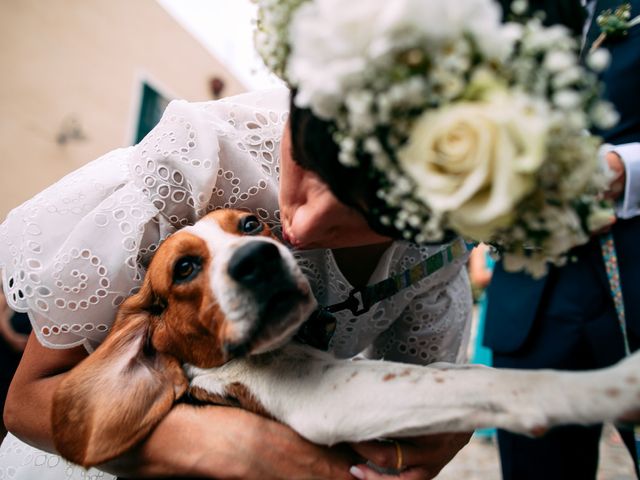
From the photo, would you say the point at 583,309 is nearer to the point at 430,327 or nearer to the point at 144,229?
the point at 430,327

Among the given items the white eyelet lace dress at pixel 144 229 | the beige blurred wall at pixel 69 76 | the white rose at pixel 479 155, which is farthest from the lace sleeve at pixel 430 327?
the beige blurred wall at pixel 69 76

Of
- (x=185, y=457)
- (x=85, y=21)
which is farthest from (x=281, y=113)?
(x=85, y=21)

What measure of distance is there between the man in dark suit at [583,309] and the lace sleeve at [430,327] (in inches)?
7.3

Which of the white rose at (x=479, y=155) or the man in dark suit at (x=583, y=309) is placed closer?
the white rose at (x=479, y=155)

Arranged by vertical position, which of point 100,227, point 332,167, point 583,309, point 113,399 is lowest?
point 583,309

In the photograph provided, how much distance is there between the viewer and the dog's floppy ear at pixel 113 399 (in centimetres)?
98

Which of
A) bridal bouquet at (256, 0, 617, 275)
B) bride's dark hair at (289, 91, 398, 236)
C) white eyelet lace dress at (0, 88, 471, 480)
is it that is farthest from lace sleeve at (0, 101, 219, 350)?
bridal bouquet at (256, 0, 617, 275)

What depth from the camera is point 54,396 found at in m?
0.99

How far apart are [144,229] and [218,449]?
1.93 ft

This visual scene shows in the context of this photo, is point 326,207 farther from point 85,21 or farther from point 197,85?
point 197,85

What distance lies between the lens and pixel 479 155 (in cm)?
50

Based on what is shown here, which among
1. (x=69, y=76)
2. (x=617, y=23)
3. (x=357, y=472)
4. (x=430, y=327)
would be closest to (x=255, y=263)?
(x=357, y=472)

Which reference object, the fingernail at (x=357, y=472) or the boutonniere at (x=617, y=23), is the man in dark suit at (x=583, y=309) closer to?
the boutonniere at (x=617, y=23)

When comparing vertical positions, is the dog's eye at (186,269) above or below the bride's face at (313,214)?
below
